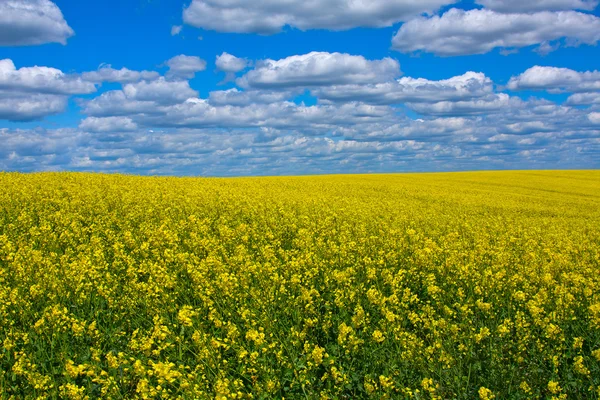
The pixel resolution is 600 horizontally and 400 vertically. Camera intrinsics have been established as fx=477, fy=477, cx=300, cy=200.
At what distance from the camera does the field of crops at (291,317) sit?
5160 millimetres

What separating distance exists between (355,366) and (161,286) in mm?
3196

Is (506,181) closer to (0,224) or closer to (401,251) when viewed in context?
(401,251)

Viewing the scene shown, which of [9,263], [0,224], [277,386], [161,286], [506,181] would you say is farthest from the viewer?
[506,181]

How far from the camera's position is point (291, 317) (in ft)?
22.2

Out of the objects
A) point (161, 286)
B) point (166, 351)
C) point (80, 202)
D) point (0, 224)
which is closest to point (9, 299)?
point (161, 286)

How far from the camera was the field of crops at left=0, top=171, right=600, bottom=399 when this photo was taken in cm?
516

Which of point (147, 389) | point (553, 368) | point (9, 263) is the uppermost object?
point (9, 263)

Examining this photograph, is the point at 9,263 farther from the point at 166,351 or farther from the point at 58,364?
the point at 166,351

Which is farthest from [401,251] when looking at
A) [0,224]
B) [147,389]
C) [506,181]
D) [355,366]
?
[506,181]

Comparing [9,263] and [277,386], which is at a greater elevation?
[9,263]

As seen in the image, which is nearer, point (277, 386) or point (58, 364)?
point (277, 386)

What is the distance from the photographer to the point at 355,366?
569 centimetres

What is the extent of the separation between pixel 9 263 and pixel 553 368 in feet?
27.9

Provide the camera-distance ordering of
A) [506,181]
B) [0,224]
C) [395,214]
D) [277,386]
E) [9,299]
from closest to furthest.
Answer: [277,386] < [9,299] < [0,224] < [395,214] < [506,181]
